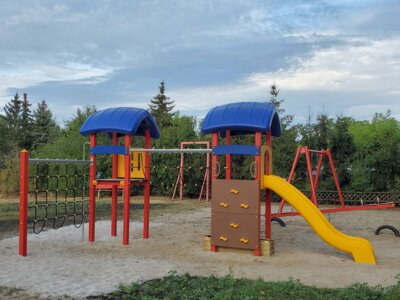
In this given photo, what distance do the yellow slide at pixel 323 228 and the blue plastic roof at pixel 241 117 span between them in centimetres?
91

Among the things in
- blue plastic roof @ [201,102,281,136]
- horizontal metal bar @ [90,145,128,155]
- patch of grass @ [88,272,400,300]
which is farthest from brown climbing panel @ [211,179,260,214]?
patch of grass @ [88,272,400,300]

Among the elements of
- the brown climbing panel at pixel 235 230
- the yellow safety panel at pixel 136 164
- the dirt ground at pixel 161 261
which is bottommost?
the dirt ground at pixel 161 261

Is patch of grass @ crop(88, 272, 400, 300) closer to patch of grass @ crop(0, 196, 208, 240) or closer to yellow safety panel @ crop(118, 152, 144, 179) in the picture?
yellow safety panel @ crop(118, 152, 144, 179)

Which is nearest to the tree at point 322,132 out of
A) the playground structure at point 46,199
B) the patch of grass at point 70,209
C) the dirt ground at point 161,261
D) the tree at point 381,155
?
the tree at point 381,155

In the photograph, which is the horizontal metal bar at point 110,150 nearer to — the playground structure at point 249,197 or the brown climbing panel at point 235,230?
the playground structure at point 249,197

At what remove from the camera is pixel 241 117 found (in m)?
7.56

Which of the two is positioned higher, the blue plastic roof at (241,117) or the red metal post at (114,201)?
the blue plastic roof at (241,117)

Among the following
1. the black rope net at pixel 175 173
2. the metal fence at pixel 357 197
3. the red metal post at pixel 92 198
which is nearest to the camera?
the red metal post at pixel 92 198

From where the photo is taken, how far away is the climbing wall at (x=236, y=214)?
291 inches

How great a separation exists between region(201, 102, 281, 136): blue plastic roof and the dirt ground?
2.08m

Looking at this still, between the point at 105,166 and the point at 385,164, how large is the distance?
431 inches

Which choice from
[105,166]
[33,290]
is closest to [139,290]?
[33,290]

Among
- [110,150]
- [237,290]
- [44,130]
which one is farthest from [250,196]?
[44,130]

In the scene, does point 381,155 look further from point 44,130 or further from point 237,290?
point 44,130
